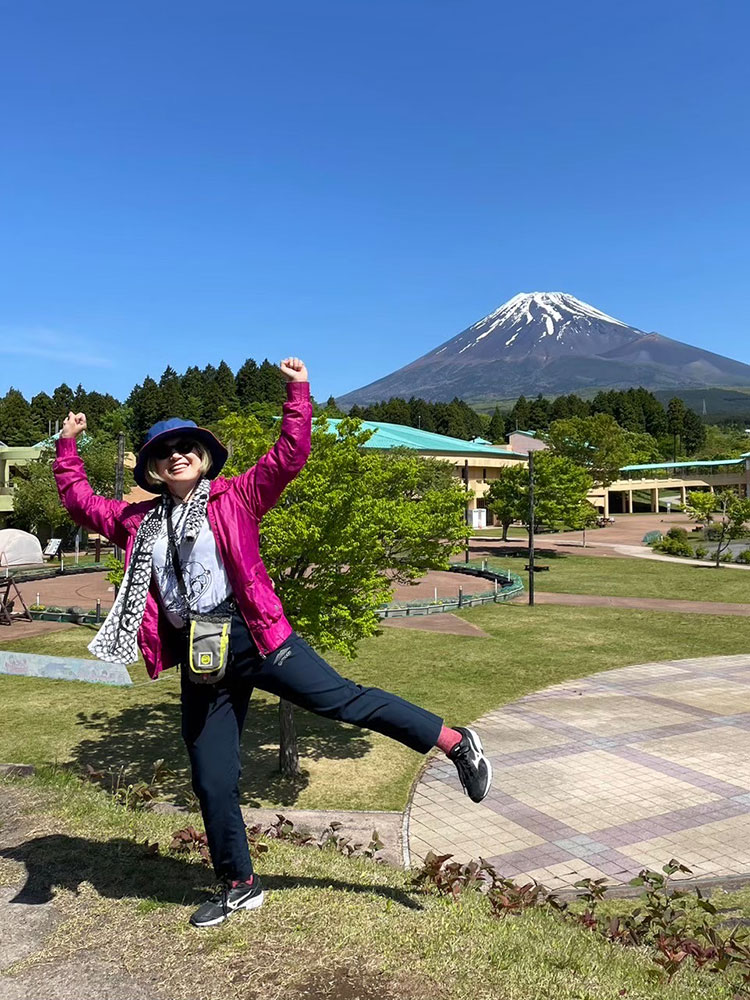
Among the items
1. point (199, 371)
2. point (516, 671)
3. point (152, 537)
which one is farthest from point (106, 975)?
point (199, 371)

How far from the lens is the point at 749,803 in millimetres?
8922

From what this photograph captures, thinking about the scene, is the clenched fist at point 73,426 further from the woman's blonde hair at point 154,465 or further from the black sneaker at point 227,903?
the black sneaker at point 227,903

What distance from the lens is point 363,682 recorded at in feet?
47.4

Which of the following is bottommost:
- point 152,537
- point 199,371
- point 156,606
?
point 156,606

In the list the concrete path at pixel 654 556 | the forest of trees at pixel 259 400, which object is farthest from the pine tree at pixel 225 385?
the concrete path at pixel 654 556

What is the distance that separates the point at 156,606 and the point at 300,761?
7796 mm

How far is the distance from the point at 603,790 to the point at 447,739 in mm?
6984

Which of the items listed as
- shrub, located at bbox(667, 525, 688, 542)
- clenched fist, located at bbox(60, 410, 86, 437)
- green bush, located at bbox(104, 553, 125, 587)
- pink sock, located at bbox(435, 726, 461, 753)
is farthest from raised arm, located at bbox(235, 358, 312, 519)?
shrub, located at bbox(667, 525, 688, 542)

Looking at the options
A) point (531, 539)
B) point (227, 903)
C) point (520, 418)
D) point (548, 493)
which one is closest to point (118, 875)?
point (227, 903)

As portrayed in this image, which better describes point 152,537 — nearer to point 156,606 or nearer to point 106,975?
point 156,606

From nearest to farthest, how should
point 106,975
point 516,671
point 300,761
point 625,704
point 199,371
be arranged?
point 106,975
point 300,761
point 625,704
point 516,671
point 199,371

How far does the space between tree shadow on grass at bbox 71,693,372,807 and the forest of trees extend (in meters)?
46.2

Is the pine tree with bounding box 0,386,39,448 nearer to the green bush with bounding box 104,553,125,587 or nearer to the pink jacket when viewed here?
the green bush with bounding box 104,553,125,587

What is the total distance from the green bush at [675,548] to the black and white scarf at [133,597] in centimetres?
4150
